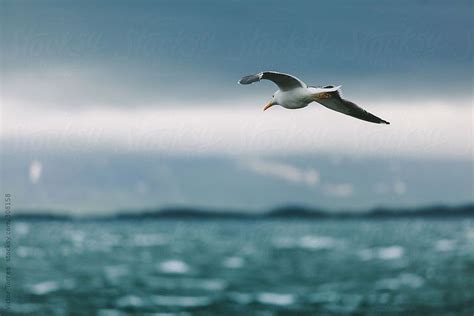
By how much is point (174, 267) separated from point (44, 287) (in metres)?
8.18

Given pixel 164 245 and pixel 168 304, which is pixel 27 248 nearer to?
pixel 164 245

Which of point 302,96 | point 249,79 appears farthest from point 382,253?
point 249,79

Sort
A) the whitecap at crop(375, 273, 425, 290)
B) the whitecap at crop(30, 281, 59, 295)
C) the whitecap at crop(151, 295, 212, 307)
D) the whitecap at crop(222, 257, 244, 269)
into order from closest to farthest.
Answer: the whitecap at crop(151, 295, 212, 307) → the whitecap at crop(30, 281, 59, 295) → the whitecap at crop(375, 273, 425, 290) → the whitecap at crop(222, 257, 244, 269)

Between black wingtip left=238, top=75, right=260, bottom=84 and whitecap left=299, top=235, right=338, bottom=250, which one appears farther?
whitecap left=299, top=235, right=338, bottom=250

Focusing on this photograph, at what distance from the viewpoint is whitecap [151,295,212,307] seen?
31453mm

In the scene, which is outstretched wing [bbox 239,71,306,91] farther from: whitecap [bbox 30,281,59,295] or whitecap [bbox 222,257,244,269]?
whitecap [bbox 222,257,244,269]

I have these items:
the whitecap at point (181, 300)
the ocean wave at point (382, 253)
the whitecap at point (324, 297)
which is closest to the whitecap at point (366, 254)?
the ocean wave at point (382, 253)

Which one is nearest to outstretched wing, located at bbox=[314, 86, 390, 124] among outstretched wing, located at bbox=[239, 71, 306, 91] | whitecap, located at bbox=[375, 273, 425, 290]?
outstretched wing, located at bbox=[239, 71, 306, 91]

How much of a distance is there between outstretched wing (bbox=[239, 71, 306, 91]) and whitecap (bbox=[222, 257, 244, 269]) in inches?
1426

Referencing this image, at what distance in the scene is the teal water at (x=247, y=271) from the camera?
1238 inches

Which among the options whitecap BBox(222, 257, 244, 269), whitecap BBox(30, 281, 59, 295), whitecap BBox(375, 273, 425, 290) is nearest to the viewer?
whitecap BBox(30, 281, 59, 295)

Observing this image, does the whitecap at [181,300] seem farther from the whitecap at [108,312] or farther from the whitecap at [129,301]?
the whitecap at [108,312]

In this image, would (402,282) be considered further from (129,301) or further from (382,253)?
(129,301)

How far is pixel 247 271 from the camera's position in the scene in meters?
41.0
